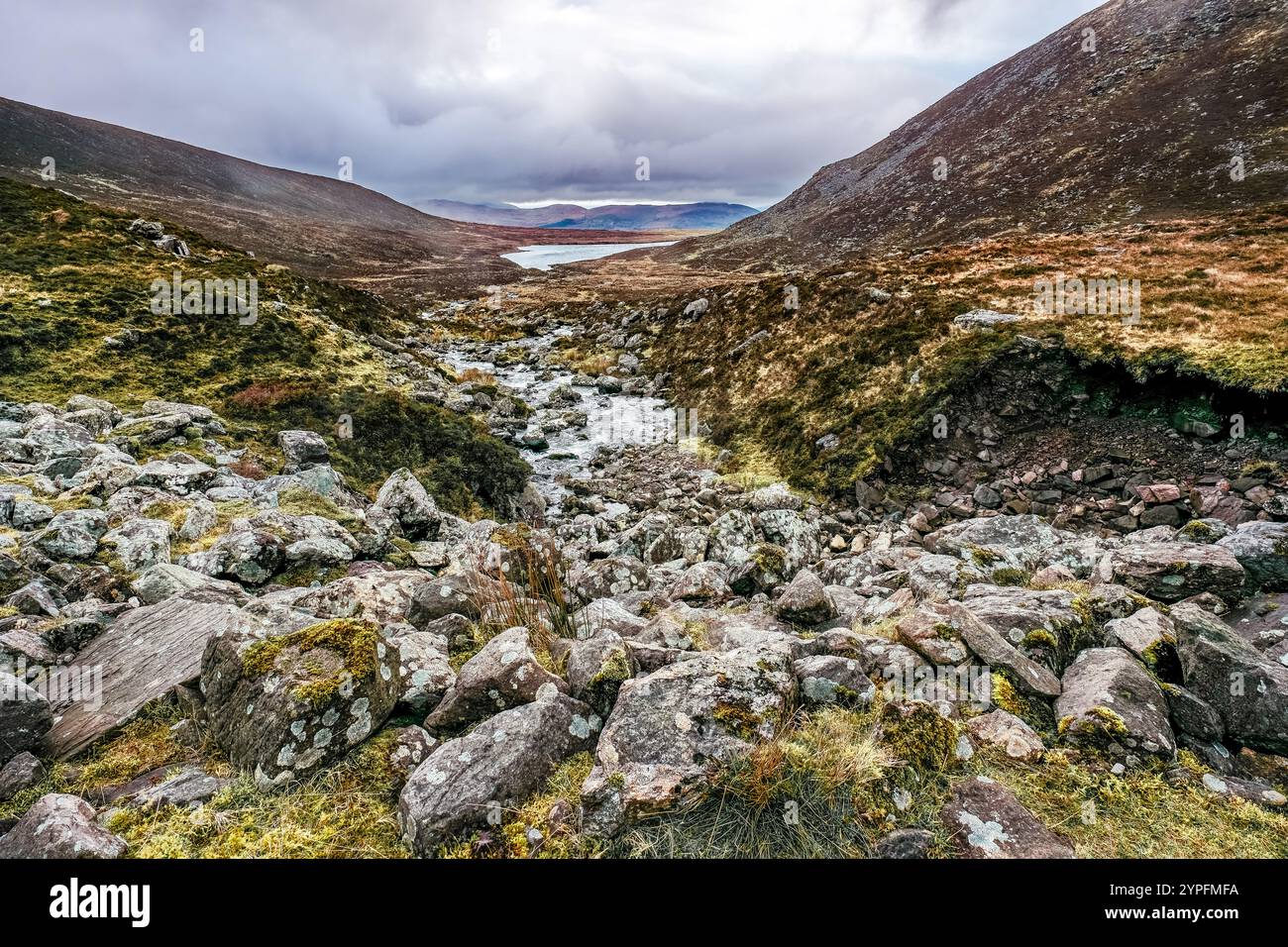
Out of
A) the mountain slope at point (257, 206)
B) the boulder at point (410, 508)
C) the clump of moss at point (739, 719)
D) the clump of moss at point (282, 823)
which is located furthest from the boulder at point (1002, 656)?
the mountain slope at point (257, 206)

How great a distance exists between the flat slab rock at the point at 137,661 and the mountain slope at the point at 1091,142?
61289mm

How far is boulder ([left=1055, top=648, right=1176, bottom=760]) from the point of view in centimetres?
407

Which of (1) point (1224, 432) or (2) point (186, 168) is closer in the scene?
(1) point (1224, 432)

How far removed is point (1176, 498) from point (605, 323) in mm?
33389

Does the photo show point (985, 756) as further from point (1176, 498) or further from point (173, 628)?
point (1176, 498)

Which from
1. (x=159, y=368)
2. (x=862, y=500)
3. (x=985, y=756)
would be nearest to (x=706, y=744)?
(x=985, y=756)

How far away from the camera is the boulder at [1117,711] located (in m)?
4.07

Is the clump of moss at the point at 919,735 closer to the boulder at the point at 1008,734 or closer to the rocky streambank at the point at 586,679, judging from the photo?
the rocky streambank at the point at 586,679

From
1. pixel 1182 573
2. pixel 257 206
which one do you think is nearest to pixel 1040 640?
pixel 1182 573

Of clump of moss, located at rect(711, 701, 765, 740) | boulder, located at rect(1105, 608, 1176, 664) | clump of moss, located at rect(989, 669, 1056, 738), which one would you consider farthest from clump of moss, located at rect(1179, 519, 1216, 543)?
clump of moss, located at rect(711, 701, 765, 740)

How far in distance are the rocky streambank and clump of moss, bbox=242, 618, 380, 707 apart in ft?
0.06

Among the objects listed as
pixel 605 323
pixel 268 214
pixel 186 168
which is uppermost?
pixel 186 168

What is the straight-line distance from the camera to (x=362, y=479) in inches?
585

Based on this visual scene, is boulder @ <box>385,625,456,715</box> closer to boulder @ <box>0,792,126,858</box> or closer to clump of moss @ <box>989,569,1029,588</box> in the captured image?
boulder @ <box>0,792,126,858</box>
